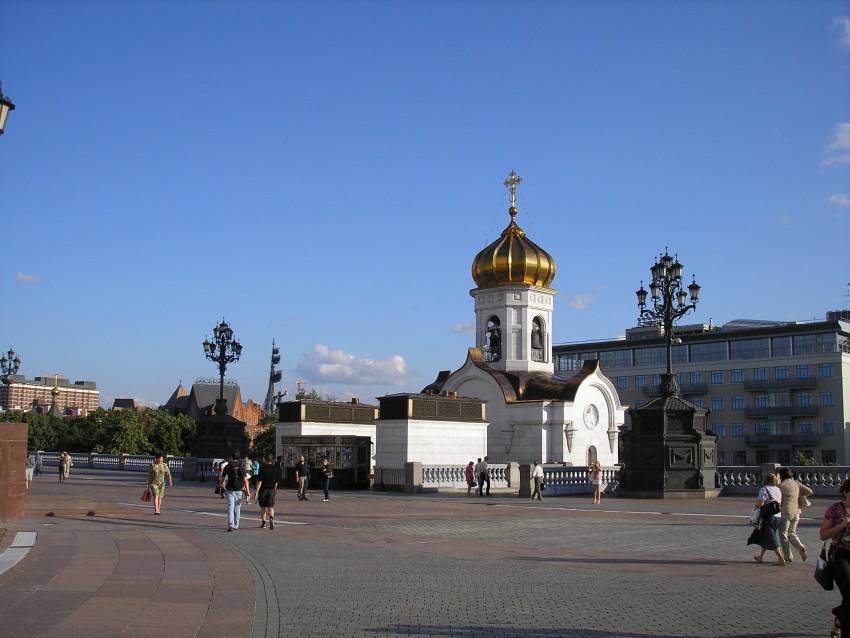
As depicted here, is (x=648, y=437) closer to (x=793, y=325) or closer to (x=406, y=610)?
(x=406, y=610)

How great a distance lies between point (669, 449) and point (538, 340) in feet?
57.2

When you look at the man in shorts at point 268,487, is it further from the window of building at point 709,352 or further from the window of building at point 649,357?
the window of building at point 649,357

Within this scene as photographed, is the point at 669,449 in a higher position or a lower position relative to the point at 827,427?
lower

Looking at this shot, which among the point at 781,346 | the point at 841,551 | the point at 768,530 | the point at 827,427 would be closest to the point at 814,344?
the point at 781,346

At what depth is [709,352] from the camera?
85562 millimetres

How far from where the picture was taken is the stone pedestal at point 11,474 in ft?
58.1

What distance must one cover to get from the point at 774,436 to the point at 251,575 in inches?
2910

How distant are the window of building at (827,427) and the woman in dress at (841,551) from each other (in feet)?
244

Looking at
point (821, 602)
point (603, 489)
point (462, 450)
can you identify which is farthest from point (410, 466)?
point (821, 602)

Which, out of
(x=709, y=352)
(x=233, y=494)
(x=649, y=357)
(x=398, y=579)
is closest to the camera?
(x=398, y=579)

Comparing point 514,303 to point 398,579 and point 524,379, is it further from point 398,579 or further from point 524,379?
point 398,579

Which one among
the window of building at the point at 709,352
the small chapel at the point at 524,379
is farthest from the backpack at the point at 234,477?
the window of building at the point at 709,352

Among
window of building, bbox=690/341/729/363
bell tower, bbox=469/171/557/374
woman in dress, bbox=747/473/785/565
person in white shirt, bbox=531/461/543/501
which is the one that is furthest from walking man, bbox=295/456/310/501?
window of building, bbox=690/341/729/363

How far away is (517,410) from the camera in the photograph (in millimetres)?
41875
